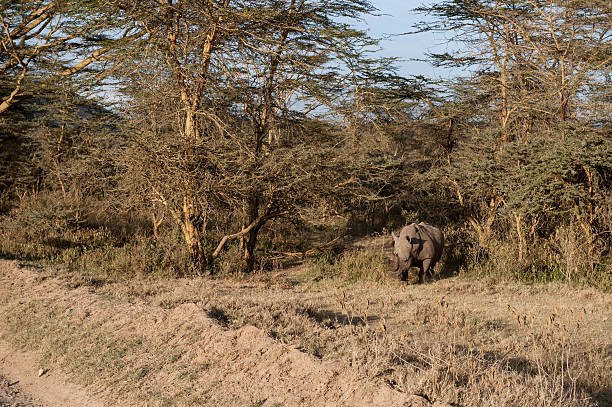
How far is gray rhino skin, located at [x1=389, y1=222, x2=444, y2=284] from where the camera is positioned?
905 cm

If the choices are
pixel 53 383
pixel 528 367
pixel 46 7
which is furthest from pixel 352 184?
pixel 46 7

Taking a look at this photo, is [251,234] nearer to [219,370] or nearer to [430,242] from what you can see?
[430,242]

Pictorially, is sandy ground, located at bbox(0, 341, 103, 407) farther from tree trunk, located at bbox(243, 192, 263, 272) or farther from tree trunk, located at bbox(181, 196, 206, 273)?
tree trunk, located at bbox(243, 192, 263, 272)

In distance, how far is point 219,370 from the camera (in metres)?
4.41

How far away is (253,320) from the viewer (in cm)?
543

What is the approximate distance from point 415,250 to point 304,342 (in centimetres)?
484

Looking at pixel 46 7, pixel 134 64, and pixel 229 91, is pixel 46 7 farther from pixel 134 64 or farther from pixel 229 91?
pixel 229 91

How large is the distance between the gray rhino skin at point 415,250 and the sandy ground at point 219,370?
4481mm

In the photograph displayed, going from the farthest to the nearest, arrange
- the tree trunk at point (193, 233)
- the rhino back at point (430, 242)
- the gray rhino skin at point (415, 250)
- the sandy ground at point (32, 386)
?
the tree trunk at point (193, 233)
the rhino back at point (430, 242)
the gray rhino skin at point (415, 250)
the sandy ground at point (32, 386)

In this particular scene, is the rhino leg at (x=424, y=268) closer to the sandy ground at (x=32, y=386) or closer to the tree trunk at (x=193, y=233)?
the tree trunk at (x=193, y=233)

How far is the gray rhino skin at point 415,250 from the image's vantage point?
905cm

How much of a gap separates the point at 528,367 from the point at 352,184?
658cm

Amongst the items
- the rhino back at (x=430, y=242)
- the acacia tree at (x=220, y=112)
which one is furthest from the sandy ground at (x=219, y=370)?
the rhino back at (x=430, y=242)

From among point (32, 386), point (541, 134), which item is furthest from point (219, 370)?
point (541, 134)
